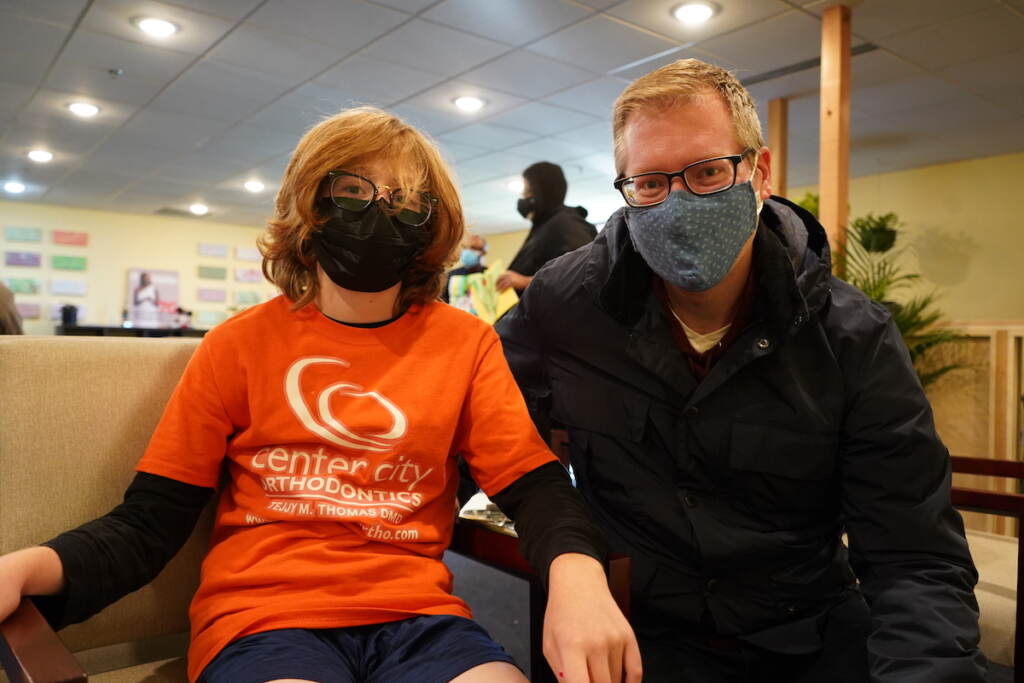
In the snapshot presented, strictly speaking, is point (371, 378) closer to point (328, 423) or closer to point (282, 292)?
point (328, 423)

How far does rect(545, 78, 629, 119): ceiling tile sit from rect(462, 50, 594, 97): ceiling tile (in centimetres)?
10

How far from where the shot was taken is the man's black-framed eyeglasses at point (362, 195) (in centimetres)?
117

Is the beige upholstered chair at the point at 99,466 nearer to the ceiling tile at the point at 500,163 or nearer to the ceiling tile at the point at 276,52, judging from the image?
the ceiling tile at the point at 276,52

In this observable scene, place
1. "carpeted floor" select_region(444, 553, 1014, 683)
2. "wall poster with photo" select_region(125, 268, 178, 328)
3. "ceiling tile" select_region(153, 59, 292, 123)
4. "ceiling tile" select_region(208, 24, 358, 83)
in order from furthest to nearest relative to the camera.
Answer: "wall poster with photo" select_region(125, 268, 178, 328), "ceiling tile" select_region(153, 59, 292, 123), "ceiling tile" select_region(208, 24, 358, 83), "carpeted floor" select_region(444, 553, 1014, 683)

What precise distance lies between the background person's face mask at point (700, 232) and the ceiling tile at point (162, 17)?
12.3 ft

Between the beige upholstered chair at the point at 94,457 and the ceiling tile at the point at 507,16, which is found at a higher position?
the ceiling tile at the point at 507,16

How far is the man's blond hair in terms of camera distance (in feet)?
3.98

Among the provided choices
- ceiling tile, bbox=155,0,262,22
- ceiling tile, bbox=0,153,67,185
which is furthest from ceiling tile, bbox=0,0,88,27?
ceiling tile, bbox=0,153,67,185

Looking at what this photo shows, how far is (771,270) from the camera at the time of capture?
123 cm

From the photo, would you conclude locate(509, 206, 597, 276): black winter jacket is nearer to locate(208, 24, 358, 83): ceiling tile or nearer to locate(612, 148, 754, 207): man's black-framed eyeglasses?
locate(208, 24, 358, 83): ceiling tile

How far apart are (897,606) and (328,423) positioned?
2.90 ft

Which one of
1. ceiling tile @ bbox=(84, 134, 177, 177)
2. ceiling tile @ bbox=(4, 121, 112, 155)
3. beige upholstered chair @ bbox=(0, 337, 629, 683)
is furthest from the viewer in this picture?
ceiling tile @ bbox=(84, 134, 177, 177)

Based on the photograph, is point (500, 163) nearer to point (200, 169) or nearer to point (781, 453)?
point (200, 169)

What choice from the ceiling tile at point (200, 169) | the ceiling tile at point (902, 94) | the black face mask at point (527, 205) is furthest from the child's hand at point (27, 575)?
the ceiling tile at point (200, 169)
